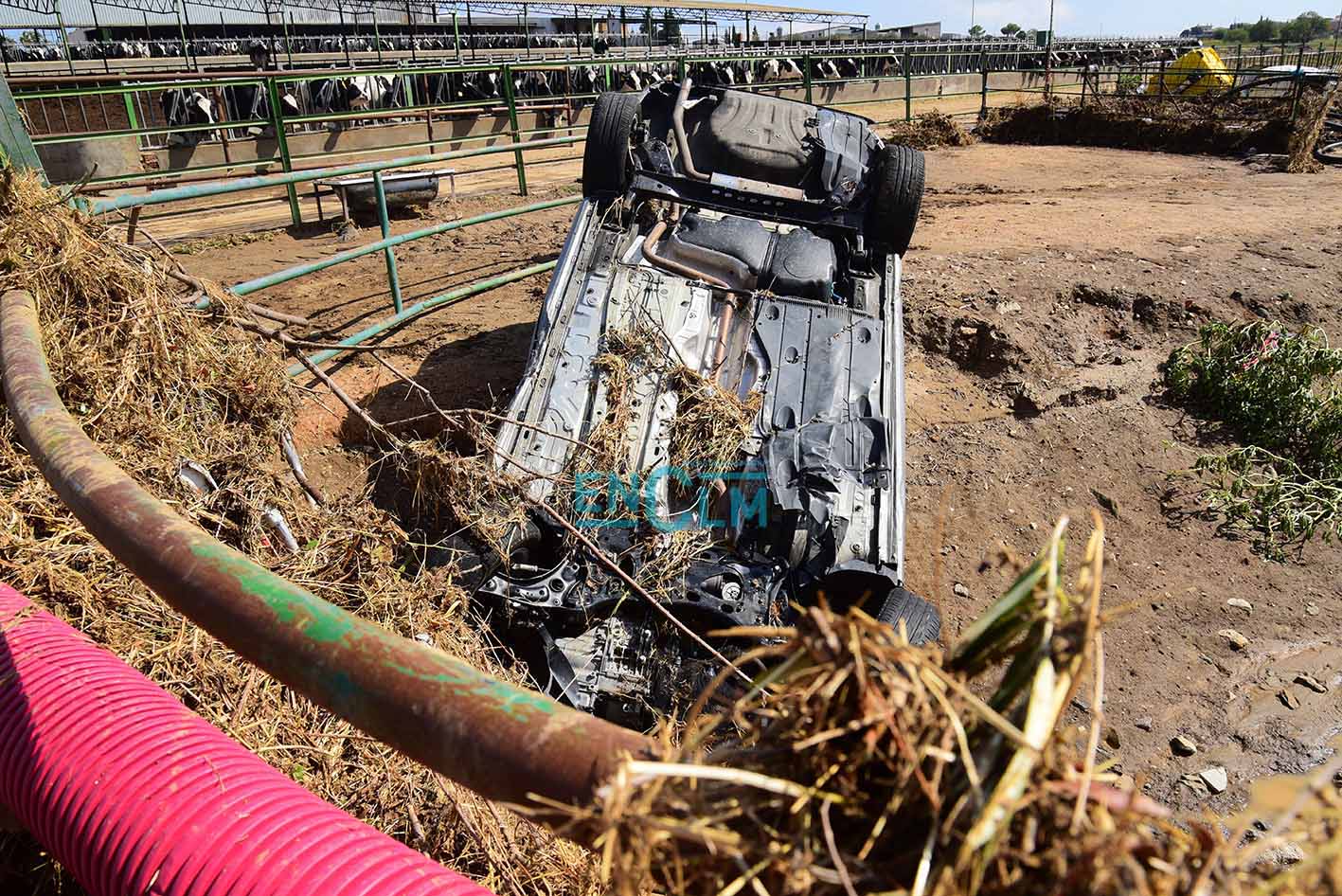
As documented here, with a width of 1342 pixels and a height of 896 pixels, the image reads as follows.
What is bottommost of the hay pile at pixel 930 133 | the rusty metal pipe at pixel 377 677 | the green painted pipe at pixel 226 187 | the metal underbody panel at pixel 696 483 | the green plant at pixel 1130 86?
the metal underbody panel at pixel 696 483

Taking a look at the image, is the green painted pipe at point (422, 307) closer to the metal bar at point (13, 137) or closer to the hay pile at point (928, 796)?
the metal bar at point (13, 137)

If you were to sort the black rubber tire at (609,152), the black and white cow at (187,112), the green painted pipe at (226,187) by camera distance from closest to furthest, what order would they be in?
the green painted pipe at (226,187) < the black rubber tire at (609,152) < the black and white cow at (187,112)

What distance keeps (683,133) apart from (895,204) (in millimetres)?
Answer: 1414

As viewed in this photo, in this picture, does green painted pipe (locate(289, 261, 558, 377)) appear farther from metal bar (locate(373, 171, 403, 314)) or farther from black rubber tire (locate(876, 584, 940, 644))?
black rubber tire (locate(876, 584, 940, 644))

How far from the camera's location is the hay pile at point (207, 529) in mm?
2291

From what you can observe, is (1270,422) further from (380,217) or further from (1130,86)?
(1130,86)

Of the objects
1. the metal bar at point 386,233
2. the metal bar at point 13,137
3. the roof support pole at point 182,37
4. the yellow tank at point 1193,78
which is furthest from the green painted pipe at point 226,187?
the roof support pole at point 182,37

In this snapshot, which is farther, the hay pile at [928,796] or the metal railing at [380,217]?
the metal railing at [380,217]

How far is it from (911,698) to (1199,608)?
4.18 m

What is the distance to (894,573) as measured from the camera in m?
3.12

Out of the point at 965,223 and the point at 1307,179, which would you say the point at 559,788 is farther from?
the point at 1307,179

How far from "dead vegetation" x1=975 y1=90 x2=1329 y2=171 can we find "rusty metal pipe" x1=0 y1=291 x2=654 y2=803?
15363 millimetres

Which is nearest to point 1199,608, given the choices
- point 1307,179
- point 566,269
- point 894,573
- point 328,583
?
point 894,573

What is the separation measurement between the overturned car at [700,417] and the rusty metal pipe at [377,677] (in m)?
1.47
